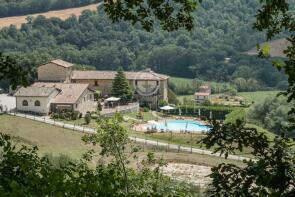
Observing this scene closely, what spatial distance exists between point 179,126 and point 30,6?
72.6 m

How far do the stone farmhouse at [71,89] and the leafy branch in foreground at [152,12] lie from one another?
36.8 m

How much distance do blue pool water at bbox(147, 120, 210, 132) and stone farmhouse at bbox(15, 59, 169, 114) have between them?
234 inches

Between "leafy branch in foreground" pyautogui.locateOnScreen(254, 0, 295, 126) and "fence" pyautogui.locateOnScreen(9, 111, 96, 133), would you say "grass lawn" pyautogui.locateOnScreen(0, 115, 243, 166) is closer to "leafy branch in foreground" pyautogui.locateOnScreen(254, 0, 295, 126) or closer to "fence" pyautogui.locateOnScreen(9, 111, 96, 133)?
"fence" pyautogui.locateOnScreen(9, 111, 96, 133)

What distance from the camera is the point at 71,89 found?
4541cm

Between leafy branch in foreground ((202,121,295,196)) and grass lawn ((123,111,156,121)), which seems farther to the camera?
grass lawn ((123,111,156,121))

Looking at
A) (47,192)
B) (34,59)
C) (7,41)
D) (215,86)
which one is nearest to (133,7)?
(47,192)

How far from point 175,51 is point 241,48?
11.9 m

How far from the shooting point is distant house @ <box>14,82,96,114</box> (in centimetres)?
4266

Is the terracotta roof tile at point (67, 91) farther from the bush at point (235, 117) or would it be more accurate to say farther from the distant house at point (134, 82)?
the bush at point (235, 117)

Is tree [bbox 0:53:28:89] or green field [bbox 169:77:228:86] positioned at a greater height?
tree [bbox 0:53:28:89]

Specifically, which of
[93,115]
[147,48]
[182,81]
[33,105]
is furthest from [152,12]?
[147,48]

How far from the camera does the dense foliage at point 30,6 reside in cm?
10831

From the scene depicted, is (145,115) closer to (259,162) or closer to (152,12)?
(152,12)

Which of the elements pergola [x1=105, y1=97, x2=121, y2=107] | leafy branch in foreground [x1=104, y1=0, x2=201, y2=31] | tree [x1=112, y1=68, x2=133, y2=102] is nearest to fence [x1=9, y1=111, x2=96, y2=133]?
pergola [x1=105, y1=97, x2=121, y2=107]
